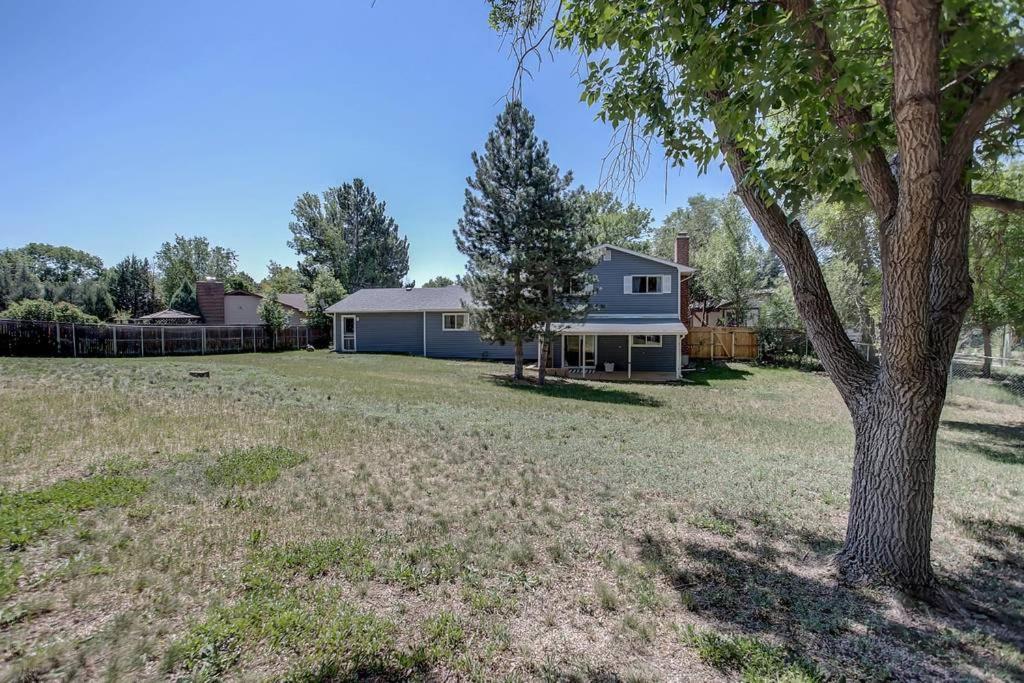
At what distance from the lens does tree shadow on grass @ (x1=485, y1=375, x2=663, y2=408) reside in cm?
1285

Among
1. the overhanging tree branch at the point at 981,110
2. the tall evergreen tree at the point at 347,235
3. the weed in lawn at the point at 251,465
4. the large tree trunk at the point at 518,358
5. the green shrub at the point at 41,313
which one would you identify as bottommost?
the weed in lawn at the point at 251,465

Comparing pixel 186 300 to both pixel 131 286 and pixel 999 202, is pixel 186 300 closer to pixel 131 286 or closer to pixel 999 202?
pixel 131 286

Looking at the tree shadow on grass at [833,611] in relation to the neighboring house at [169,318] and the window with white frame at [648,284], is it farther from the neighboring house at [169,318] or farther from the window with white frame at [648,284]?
the neighboring house at [169,318]

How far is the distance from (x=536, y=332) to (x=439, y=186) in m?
7.64

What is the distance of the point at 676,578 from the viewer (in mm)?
3375

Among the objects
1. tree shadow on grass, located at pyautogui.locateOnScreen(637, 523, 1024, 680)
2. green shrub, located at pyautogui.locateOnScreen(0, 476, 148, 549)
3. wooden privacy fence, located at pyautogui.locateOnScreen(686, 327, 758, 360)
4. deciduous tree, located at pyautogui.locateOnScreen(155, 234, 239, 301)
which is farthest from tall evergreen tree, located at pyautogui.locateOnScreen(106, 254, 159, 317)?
tree shadow on grass, located at pyautogui.locateOnScreen(637, 523, 1024, 680)

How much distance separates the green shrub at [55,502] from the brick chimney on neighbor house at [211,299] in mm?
34443

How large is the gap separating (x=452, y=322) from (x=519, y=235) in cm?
1093

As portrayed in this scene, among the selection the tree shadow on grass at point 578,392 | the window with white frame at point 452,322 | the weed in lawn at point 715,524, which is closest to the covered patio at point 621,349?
the tree shadow on grass at point 578,392

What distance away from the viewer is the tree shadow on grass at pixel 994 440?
8461mm

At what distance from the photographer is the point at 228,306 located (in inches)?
1373

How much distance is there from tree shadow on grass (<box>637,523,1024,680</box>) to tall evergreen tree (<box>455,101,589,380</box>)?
1122cm

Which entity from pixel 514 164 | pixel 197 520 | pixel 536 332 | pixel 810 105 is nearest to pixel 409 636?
pixel 197 520

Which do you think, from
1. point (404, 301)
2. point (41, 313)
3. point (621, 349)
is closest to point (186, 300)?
point (41, 313)
